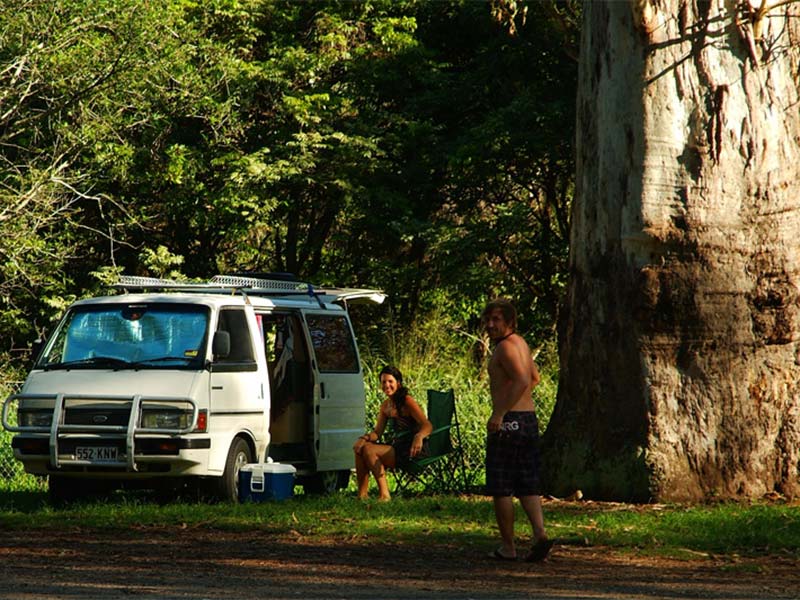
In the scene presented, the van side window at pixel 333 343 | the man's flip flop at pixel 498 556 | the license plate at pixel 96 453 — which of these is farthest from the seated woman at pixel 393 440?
the man's flip flop at pixel 498 556

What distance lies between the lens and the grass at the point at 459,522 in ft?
31.2

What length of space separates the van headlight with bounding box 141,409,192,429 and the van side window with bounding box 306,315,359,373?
2505mm

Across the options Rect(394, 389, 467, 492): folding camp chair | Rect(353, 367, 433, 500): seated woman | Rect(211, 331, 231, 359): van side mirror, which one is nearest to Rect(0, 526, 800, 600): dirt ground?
Rect(211, 331, 231, 359): van side mirror

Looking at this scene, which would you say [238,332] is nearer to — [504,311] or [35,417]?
[35,417]

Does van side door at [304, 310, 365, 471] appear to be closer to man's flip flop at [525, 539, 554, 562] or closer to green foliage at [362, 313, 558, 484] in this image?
green foliage at [362, 313, 558, 484]

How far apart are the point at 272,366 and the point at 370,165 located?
12417 mm

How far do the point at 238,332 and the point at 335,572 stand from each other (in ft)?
16.7

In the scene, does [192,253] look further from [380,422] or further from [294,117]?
[380,422]

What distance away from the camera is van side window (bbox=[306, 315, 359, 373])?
1433cm

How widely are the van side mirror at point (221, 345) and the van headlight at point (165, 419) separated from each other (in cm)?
70

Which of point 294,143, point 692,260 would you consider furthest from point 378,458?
point 294,143

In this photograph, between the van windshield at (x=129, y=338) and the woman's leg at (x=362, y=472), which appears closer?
the van windshield at (x=129, y=338)

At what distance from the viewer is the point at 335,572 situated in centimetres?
819

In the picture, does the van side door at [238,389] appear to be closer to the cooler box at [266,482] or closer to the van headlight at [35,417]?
the cooler box at [266,482]
